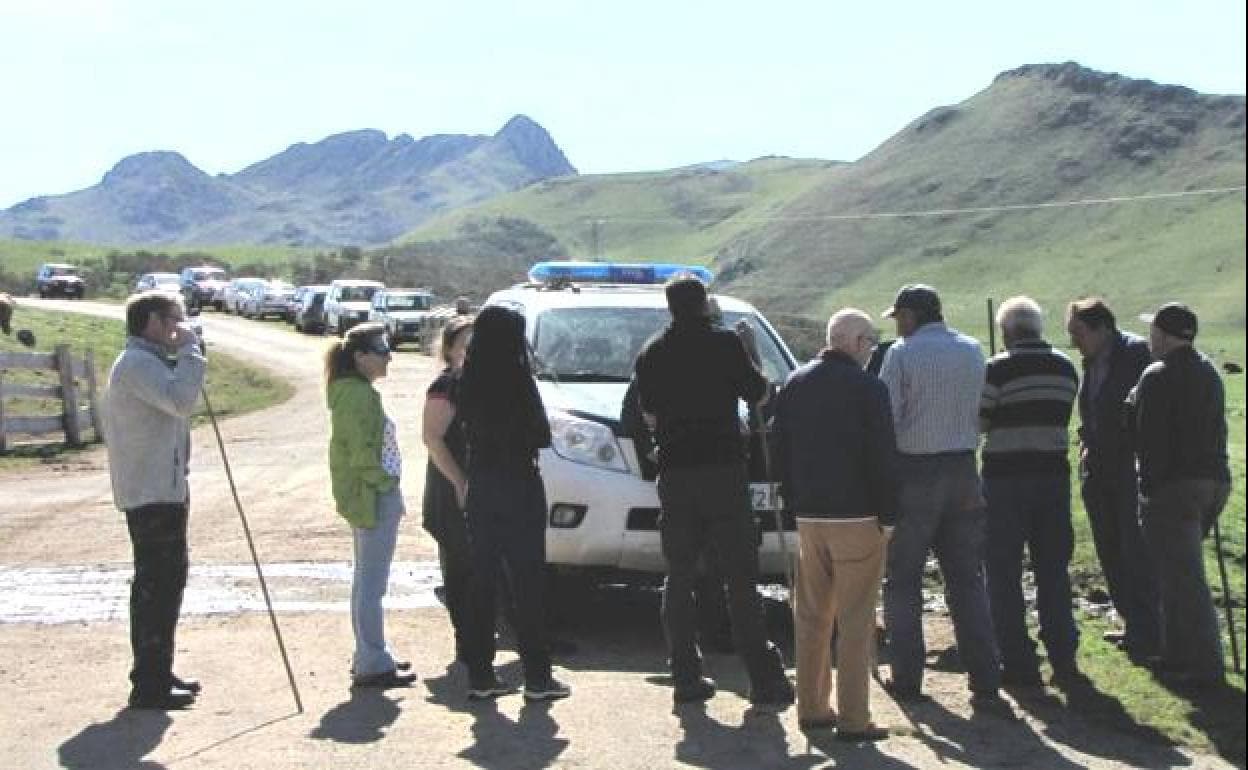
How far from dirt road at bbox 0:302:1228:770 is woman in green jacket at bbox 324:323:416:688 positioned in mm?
235

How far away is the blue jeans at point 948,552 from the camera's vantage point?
7316mm

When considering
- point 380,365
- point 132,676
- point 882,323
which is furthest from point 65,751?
point 882,323

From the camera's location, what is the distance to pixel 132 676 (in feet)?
24.0

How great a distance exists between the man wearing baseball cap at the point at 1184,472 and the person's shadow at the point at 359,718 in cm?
379

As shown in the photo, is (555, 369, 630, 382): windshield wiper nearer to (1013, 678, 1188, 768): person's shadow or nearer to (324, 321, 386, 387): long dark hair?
(324, 321, 386, 387): long dark hair

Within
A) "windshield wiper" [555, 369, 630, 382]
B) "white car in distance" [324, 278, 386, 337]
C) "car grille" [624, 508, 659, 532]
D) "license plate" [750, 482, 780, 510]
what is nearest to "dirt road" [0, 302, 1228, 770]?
"car grille" [624, 508, 659, 532]

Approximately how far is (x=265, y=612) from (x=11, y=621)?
4.85 feet

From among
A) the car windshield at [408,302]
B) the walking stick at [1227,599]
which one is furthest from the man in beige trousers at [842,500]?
the car windshield at [408,302]

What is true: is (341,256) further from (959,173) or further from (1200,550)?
(1200,550)

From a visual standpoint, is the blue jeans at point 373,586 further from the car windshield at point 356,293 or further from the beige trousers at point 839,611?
the car windshield at point 356,293

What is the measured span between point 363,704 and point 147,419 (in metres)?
1.67

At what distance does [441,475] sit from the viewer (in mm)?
8203

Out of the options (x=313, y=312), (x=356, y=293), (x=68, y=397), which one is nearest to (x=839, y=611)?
(x=68, y=397)

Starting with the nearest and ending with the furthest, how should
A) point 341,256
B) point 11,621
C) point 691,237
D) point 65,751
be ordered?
point 65,751
point 11,621
point 341,256
point 691,237
